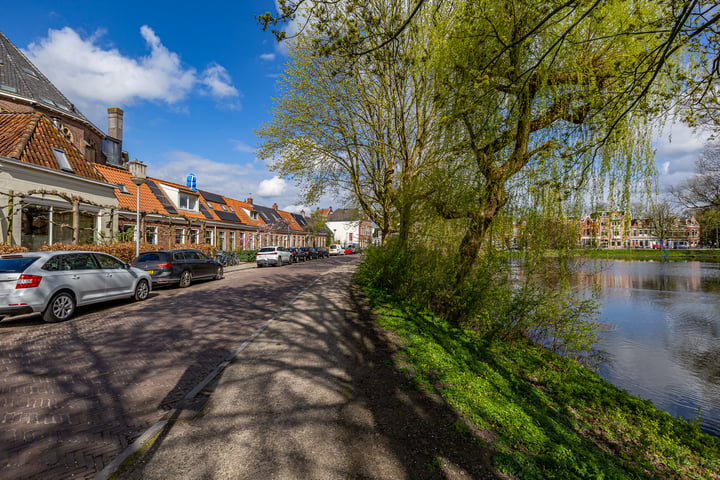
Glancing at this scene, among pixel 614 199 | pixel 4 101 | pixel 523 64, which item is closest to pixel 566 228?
pixel 614 199

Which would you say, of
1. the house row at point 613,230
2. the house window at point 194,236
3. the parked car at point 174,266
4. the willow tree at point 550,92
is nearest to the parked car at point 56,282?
the parked car at point 174,266

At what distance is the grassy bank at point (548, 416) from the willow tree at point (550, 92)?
2.49m

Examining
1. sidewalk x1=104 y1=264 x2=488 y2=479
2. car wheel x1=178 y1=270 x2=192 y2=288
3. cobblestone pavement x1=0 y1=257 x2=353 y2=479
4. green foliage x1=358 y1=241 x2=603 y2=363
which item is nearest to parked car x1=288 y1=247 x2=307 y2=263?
car wheel x1=178 y1=270 x2=192 y2=288

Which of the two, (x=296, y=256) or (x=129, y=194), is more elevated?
(x=129, y=194)

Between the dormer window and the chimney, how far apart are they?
2030cm

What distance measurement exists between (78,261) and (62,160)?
40.2 ft

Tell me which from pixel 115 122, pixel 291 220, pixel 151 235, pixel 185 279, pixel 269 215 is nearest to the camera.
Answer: pixel 185 279

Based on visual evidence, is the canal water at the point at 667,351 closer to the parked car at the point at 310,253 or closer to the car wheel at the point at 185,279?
the car wheel at the point at 185,279

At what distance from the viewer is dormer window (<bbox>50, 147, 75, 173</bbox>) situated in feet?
52.4

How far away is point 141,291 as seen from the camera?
10289 mm

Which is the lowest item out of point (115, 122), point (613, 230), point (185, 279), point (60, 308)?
point (185, 279)

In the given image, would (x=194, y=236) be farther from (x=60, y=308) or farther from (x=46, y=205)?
(x=60, y=308)

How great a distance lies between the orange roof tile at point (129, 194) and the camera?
2217 cm

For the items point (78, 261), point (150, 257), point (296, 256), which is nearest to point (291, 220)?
point (296, 256)
